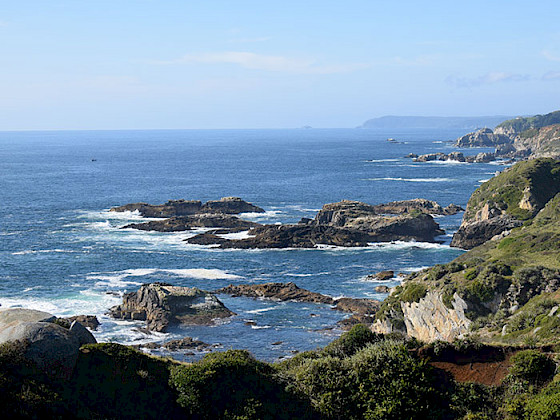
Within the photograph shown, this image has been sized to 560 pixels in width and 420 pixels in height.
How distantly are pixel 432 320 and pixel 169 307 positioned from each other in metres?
27.1

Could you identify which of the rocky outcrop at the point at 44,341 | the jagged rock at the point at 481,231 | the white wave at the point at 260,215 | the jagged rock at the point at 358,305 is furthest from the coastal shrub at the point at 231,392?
the white wave at the point at 260,215

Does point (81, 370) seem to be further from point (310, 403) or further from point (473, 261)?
point (473, 261)

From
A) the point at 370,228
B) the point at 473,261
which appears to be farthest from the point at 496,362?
the point at 370,228

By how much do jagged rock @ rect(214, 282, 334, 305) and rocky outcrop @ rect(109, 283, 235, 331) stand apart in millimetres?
6968

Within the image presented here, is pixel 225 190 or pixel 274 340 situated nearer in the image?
pixel 274 340

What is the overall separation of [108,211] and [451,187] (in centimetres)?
9084

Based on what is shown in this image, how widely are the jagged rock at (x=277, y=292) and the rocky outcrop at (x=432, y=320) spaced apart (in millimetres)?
12654

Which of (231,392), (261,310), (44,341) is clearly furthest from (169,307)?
(44,341)

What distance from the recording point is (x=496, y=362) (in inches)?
1215

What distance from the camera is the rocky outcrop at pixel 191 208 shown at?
424 feet

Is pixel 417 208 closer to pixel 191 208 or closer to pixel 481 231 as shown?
pixel 481 231

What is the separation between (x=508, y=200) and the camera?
10644 cm

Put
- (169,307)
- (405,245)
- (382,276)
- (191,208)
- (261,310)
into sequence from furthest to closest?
1. (191,208)
2. (405,245)
3. (382,276)
4. (261,310)
5. (169,307)

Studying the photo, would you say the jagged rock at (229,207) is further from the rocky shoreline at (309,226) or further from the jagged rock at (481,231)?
the jagged rock at (481,231)
